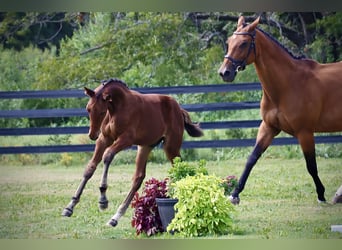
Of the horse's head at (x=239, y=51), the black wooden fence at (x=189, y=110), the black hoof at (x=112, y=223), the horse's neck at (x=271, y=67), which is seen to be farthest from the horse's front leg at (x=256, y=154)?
the black wooden fence at (x=189, y=110)

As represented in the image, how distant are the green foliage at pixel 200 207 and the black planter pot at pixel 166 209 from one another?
0.14 m

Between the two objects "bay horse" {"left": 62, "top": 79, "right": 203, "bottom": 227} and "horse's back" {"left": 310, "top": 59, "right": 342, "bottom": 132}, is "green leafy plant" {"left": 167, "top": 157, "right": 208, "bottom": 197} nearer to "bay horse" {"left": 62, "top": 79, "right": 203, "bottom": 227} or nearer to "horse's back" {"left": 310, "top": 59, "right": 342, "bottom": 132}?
"bay horse" {"left": 62, "top": 79, "right": 203, "bottom": 227}

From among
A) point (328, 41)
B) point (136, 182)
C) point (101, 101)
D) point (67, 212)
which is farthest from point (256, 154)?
point (328, 41)

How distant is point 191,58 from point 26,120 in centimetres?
276

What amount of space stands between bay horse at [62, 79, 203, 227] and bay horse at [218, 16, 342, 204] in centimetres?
81

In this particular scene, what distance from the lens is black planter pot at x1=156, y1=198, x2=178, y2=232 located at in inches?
257

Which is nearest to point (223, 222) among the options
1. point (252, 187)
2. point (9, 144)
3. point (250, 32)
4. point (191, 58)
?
point (250, 32)

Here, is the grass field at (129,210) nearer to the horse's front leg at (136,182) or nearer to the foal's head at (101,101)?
the horse's front leg at (136,182)

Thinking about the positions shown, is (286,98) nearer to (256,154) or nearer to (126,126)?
(256,154)

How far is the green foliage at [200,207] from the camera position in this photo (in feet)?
20.6

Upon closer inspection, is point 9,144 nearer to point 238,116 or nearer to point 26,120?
point 26,120

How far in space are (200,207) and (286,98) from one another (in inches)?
52.9

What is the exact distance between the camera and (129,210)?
7652 mm

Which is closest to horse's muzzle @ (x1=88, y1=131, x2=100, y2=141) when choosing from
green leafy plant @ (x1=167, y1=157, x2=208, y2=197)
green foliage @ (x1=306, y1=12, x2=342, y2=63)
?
green leafy plant @ (x1=167, y1=157, x2=208, y2=197)
